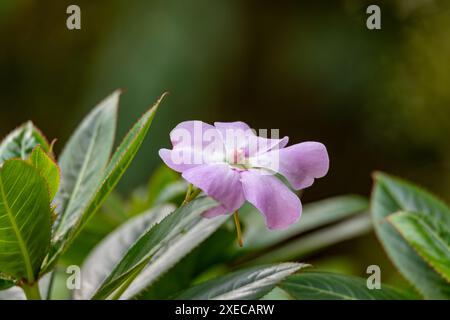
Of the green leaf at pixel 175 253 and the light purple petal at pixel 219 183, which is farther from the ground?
the light purple petal at pixel 219 183

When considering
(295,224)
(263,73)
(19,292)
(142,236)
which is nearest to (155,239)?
(142,236)

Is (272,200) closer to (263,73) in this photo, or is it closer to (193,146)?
(193,146)

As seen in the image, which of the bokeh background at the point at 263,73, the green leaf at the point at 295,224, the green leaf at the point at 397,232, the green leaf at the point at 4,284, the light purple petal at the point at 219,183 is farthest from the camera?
the bokeh background at the point at 263,73

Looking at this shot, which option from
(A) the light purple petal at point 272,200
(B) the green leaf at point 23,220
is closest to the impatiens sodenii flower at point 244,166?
(A) the light purple petal at point 272,200

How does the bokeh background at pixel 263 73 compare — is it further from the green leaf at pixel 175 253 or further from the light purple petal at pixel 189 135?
the light purple petal at pixel 189 135

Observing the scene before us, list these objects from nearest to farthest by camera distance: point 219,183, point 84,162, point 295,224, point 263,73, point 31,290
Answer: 1. point 219,183
2. point 31,290
3. point 84,162
4. point 295,224
5. point 263,73
